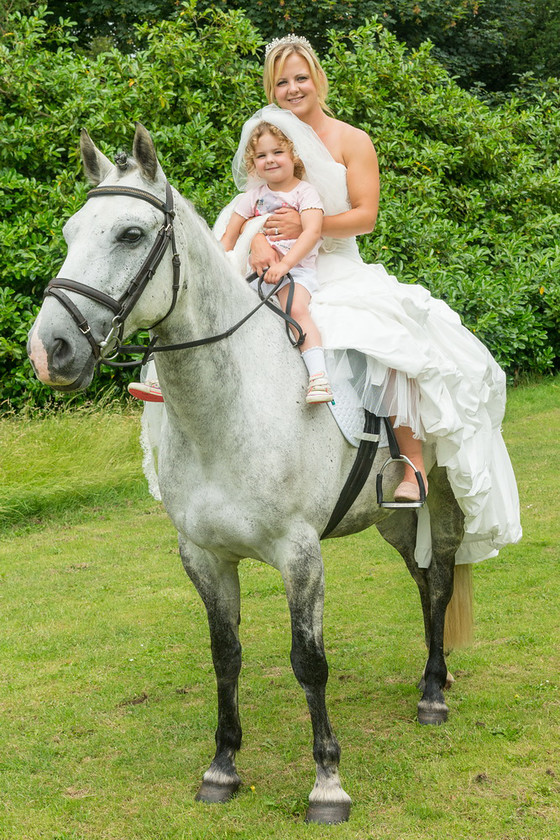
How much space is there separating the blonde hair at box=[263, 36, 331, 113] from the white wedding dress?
29 centimetres

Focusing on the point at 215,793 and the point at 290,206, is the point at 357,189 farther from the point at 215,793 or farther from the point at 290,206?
the point at 215,793

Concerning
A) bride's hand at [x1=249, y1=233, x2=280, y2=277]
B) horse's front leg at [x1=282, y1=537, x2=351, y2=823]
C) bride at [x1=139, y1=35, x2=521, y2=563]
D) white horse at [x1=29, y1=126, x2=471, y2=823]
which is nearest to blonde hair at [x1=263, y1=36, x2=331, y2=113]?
bride at [x1=139, y1=35, x2=521, y2=563]

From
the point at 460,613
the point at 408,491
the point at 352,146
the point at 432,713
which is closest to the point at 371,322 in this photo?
the point at 408,491

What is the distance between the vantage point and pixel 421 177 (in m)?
11.5

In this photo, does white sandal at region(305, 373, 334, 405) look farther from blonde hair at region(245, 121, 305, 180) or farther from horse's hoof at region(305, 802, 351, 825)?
horse's hoof at region(305, 802, 351, 825)

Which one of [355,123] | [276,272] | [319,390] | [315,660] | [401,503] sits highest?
[355,123]

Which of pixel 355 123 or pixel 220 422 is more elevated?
pixel 355 123

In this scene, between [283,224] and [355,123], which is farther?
[355,123]

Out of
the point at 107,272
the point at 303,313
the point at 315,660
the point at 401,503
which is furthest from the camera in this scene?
the point at 401,503

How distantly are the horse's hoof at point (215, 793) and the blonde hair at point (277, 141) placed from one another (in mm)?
2469

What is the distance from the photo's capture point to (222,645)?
364 cm

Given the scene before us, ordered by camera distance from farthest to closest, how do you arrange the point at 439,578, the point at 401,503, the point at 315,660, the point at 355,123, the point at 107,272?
the point at 355,123, the point at 439,578, the point at 401,503, the point at 315,660, the point at 107,272

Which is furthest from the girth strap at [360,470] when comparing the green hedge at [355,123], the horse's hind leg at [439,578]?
the green hedge at [355,123]

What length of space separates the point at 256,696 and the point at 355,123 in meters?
8.53
